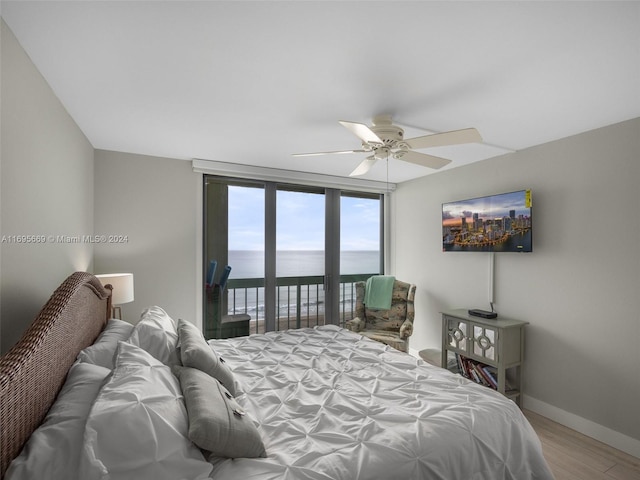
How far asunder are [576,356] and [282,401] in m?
2.67

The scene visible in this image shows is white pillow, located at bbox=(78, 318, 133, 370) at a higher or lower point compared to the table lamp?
lower

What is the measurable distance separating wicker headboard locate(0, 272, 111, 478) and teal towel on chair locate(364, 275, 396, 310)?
3.11 meters

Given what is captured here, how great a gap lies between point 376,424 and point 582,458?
81.7 inches

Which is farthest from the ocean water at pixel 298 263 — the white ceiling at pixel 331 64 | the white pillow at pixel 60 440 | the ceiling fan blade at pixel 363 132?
the white pillow at pixel 60 440

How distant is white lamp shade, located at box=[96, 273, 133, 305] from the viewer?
2715mm

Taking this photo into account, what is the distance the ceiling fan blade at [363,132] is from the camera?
197 centimetres

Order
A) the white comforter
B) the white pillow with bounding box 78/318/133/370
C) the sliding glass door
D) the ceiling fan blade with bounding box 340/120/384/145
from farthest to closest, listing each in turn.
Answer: the sliding glass door, the ceiling fan blade with bounding box 340/120/384/145, the white pillow with bounding box 78/318/133/370, the white comforter

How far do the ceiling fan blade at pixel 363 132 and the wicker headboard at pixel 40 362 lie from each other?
1.74 metres

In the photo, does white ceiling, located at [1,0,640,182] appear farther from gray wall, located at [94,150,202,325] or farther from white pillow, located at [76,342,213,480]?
white pillow, located at [76,342,213,480]

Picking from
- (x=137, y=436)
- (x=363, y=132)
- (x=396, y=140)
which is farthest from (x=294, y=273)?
(x=137, y=436)

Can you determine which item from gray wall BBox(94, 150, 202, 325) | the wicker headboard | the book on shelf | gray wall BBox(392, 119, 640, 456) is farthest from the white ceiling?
the book on shelf

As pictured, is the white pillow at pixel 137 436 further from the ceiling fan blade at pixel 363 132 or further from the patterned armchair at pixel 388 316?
the patterned armchair at pixel 388 316

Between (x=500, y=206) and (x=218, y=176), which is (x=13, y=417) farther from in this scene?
(x=500, y=206)

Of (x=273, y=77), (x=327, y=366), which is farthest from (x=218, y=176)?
(x=327, y=366)
